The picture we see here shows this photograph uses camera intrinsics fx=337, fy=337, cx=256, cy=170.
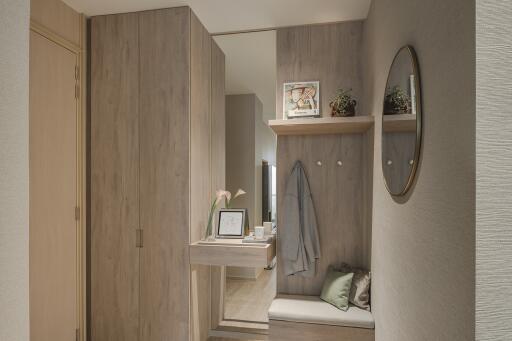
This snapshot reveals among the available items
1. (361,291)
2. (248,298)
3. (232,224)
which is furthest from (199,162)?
(361,291)

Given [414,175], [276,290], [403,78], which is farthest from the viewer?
[276,290]

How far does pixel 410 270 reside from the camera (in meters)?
1.32

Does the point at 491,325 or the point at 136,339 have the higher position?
the point at 491,325

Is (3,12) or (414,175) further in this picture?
(414,175)

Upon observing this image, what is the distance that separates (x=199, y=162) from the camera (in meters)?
2.82

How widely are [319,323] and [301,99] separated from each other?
5.64 feet

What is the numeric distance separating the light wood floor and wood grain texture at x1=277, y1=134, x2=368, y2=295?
35cm

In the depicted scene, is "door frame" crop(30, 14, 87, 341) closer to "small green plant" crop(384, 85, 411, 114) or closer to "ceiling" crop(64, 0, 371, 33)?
"ceiling" crop(64, 0, 371, 33)

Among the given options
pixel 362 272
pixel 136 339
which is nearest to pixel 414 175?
pixel 362 272

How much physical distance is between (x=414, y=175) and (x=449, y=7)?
0.57 meters

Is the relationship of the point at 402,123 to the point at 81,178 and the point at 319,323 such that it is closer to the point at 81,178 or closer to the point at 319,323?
the point at 319,323

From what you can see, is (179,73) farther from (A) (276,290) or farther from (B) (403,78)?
(A) (276,290)

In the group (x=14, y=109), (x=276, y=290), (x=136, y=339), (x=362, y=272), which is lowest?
(x=136, y=339)

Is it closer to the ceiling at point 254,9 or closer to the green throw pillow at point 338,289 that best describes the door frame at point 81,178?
the ceiling at point 254,9
